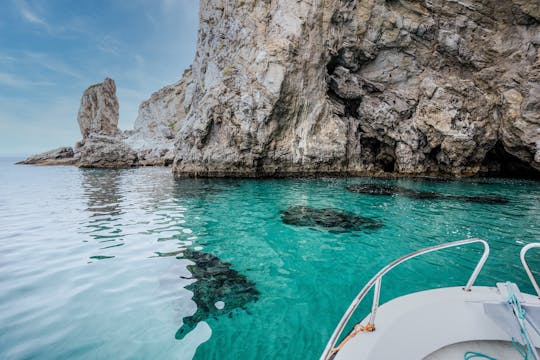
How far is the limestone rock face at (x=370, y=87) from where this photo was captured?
64.9ft

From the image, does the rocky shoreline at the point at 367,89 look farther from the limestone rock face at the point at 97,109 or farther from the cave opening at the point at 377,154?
the limestone rock face at the point at 97,109

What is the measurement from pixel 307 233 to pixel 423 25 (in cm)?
2295

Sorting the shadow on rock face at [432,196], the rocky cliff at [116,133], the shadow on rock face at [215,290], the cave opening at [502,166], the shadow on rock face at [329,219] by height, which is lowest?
the shadow on rock face at [215,290]

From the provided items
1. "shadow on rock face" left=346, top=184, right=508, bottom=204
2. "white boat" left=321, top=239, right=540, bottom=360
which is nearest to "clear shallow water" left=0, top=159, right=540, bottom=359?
"white boat" left=321, top=239, right=540, bottom=360

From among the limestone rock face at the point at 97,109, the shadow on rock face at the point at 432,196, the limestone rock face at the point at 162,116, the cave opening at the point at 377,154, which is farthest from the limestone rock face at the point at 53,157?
the shadow on rock face at the point at 432,196

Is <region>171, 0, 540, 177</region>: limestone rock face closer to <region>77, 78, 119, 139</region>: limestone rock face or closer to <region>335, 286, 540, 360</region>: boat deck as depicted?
<region>335, 286, 540, 360</region>: boat deck

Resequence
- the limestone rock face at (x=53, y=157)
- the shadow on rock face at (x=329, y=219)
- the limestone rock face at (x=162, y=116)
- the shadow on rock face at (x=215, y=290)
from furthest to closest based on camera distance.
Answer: the limestone rock face at (x=162, y=116)
the limestone rock face at (x=53, y=157)
the shadow on rock face at (x=329, y=219)
the shadow on rock face at (x=215, y=290)

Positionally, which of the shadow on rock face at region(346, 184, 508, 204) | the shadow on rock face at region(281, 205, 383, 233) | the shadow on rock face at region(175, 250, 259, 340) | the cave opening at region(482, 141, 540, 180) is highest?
the cave opening at region(482, 141, 540, 180)

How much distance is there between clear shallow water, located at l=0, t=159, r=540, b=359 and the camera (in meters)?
3.13

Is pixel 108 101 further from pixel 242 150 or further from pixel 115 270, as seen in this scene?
Result: pixel 115 270

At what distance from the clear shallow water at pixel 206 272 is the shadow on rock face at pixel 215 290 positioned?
3 centimetres

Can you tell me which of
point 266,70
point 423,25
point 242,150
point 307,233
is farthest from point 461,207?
point 423,25

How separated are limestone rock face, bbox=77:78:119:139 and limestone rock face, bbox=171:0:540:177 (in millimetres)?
52754

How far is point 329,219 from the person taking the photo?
8.68 meters
